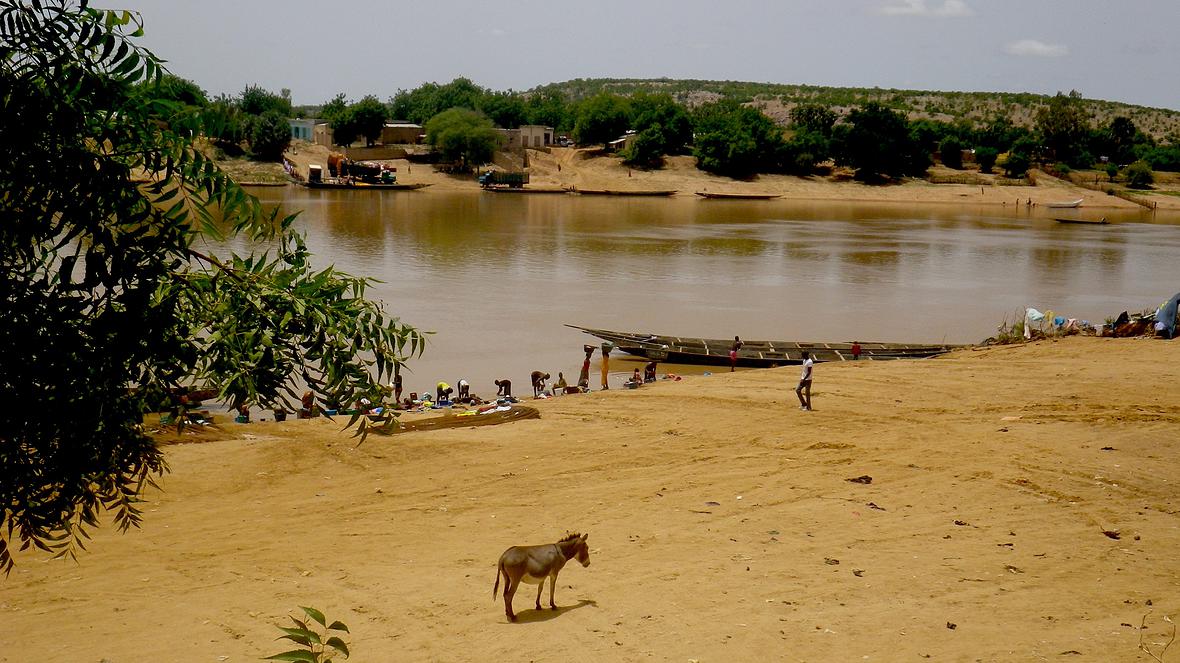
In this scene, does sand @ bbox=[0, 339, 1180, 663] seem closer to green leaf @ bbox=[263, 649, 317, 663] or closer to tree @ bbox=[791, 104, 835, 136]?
green leaf @ bbox=[263, 649, 317, 663]

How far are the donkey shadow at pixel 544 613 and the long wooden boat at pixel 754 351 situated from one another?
15.6 m

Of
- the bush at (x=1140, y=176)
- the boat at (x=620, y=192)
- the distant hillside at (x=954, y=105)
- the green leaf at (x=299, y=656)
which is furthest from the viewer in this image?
the distant hillside at (x=954, y=105)

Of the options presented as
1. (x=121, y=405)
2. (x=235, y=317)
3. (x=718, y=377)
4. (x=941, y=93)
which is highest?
(x=941, y=93)

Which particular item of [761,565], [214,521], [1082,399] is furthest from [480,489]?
[1082,399]

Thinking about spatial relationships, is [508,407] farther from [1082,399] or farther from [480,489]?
[1082,399]

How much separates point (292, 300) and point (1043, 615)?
20.0 ft

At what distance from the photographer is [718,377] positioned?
20062mm

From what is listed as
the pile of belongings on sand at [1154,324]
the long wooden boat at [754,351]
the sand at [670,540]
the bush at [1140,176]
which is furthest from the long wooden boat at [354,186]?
the sand at [670,540]

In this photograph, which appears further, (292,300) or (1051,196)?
(1051,196)

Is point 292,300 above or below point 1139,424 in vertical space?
above

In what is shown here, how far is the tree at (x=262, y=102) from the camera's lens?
315ft

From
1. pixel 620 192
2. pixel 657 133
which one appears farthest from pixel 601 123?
pixel 620 192

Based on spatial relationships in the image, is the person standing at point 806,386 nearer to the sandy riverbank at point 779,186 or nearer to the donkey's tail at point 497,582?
the donkey's tail at point 497,582

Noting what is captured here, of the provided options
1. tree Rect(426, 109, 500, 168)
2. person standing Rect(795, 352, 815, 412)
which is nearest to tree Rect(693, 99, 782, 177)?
tree Rect(426, 109, 500, 168)
